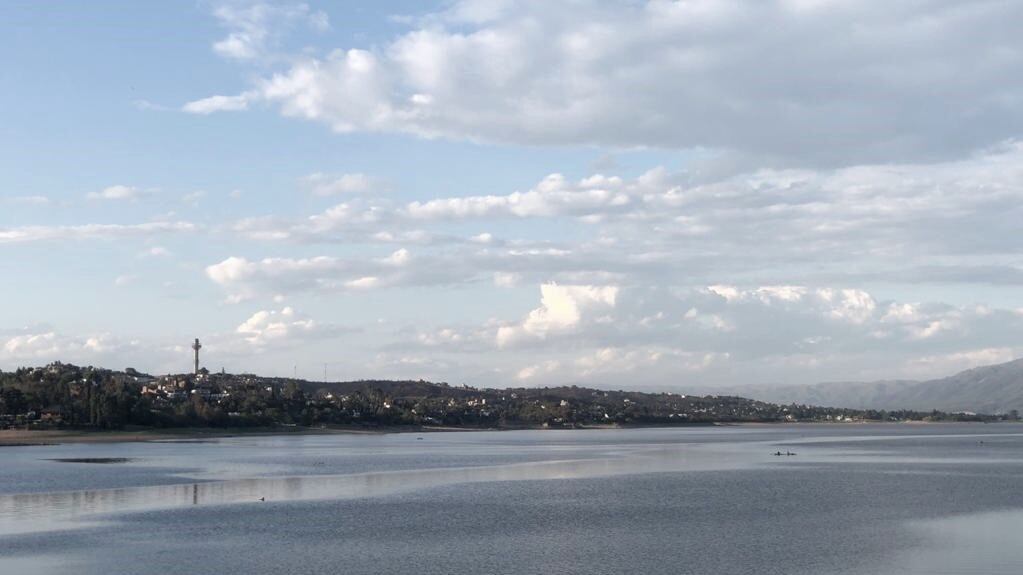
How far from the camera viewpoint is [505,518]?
50219 millimetres

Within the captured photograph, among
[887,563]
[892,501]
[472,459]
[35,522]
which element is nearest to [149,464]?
[472,459]

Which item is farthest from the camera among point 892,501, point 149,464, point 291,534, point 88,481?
point 149,464

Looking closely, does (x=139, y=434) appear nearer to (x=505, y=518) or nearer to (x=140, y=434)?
(x=140, y=434)

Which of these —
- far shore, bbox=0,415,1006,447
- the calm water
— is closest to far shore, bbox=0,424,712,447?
far shore, bbox=0,415,1006,447

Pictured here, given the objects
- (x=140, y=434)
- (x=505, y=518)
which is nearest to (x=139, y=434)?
(x=140, y=434)

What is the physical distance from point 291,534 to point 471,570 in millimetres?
11987

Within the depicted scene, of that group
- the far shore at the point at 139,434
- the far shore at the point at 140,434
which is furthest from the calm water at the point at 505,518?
the far shore at the point at 140,434

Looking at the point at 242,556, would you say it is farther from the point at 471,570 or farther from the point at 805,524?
the point at 805,524

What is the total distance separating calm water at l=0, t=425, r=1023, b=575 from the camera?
1467 inches

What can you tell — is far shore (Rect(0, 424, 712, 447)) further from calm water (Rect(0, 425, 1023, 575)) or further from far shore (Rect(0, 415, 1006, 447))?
calm water (Rect(0, 425, 1023, 575))

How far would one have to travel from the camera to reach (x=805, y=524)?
4791cm

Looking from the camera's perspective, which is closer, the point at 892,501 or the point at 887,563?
the point at 887,563

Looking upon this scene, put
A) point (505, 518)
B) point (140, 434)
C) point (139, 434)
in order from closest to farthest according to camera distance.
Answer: point (505, 518)
point (139, 434)
point (140, 434)

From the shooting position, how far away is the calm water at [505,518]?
1467 inches
